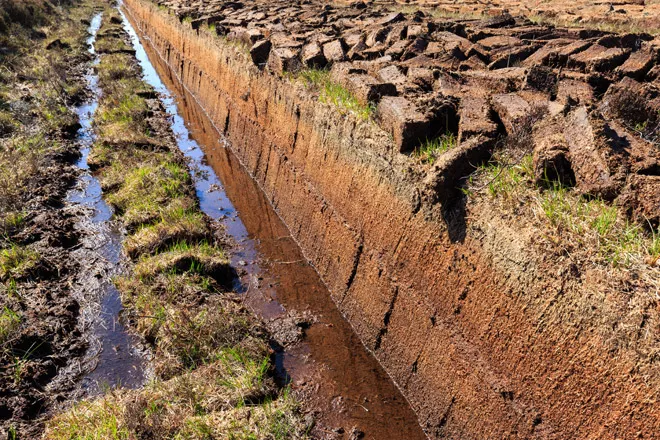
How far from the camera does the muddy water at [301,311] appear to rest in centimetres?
408

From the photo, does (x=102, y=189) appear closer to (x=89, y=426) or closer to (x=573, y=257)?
(x=89, y=426)

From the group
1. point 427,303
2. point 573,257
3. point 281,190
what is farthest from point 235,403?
point 281,190

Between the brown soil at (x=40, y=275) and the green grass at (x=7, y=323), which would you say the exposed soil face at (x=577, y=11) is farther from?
the green grass at (x=7, y=323)

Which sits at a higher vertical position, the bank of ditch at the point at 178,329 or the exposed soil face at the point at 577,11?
the exposed soil face at the point at 577,11

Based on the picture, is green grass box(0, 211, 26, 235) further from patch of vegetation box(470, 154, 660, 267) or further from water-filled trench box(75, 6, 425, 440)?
patch of vegetation box(470, 154, 660, 267)

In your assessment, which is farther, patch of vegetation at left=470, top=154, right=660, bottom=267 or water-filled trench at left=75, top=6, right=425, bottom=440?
water-filled trench at left=75, top=6, right=425, bottom=440

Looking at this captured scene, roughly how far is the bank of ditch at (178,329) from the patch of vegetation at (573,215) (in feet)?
7.37

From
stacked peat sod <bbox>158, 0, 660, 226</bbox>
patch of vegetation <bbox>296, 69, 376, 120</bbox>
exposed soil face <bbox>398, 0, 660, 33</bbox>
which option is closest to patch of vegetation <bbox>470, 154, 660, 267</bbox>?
stacked peat sod <bbox>158, 0, 660, 226</bbox>

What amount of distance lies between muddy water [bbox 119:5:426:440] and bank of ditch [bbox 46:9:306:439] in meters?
0.27

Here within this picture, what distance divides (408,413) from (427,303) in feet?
3.03

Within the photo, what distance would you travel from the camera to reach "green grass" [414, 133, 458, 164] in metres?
4.14

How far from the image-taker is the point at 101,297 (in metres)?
5.33

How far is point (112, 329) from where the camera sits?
4906mm

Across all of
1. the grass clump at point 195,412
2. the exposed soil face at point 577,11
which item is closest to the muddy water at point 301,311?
the grass clump at point 195,412
